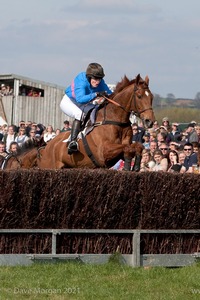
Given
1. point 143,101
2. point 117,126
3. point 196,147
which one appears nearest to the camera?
point 143,101

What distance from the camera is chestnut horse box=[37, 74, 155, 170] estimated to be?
12406 mm

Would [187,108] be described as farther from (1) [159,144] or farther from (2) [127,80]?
(2) [127,80]

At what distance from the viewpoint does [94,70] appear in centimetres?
1302

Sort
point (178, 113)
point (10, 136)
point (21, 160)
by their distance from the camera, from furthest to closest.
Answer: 1. point (178, 113)
2. point (10, 136)
3. point (21, 160)

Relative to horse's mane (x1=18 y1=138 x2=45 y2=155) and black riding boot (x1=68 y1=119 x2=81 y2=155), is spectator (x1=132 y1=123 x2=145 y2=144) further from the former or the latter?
black riding boot (x1=68 y1=119 x2=81 y2=155)

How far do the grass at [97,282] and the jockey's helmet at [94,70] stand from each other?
4.66 metres

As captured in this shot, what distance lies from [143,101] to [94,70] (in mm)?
1065

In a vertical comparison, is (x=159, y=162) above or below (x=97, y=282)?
above

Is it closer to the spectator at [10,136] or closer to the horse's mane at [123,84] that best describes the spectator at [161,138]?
the horse's mane at [123,84]

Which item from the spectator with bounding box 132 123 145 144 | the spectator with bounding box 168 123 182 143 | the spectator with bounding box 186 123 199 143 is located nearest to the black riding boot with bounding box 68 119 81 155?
the spectator with bounding box 132 123 145 144

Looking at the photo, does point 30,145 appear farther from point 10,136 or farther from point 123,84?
point 10,136

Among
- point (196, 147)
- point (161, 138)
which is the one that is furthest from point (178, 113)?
point (196, 147)

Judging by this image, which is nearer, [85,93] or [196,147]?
[85,93]

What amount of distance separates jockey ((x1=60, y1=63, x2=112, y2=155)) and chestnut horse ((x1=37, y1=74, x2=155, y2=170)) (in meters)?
0.15
